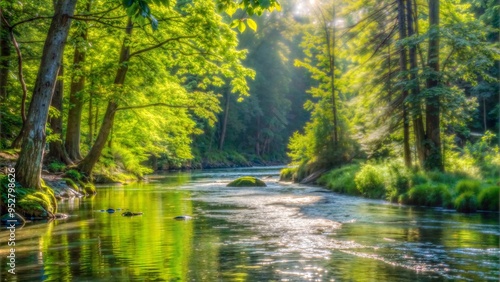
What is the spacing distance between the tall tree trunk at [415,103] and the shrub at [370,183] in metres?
1.72

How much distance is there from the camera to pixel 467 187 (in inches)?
670

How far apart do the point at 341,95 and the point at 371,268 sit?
1108 inches

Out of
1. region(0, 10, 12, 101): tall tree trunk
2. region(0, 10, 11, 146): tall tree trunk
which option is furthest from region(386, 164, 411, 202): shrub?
region(0, 10, 12, 101): tall tree trunk

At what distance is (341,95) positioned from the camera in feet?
116

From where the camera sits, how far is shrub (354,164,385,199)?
21484 millimetres

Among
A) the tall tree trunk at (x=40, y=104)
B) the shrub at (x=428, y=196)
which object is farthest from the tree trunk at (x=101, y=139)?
the shrub at (x=428, y=196)

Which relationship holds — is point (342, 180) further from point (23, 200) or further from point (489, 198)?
point (23, 200)

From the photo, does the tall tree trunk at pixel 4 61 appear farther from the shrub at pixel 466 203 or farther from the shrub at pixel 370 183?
the shrub at pixel 466 203

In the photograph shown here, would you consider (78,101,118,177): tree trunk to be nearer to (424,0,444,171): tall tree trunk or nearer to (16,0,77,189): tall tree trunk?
(16,0,77,189): tall tree trunk

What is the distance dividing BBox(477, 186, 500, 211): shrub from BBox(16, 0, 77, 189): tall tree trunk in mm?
12190

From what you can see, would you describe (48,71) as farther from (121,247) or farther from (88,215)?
(121,247)

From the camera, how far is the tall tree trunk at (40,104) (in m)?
14.6

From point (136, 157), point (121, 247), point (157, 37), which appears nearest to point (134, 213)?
point (121, 247)

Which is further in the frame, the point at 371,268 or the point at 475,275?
the point at 371,268
